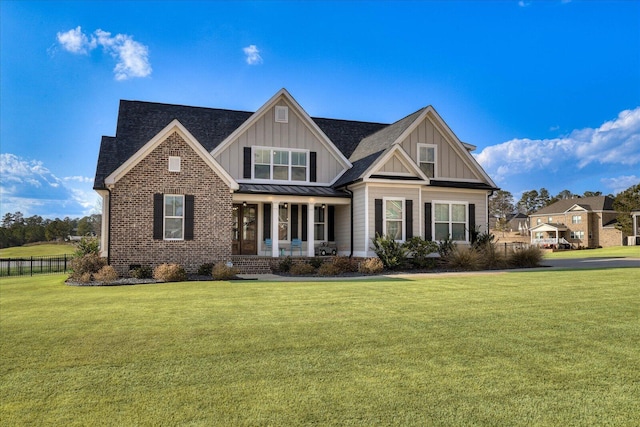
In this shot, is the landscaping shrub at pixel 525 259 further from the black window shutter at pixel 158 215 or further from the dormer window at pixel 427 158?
the black window shutter at pixel 158 215

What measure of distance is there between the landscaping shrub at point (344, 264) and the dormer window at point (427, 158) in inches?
275

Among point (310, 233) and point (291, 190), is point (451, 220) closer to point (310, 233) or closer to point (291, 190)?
point (310, 233)

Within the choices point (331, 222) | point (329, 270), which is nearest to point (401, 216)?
point (331, 222)

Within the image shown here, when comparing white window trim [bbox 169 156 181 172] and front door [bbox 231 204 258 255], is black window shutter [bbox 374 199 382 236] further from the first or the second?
white window trim [bbox 169 156 181 172]

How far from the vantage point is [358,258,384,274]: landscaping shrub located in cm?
1828

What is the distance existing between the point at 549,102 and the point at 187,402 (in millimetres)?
35187

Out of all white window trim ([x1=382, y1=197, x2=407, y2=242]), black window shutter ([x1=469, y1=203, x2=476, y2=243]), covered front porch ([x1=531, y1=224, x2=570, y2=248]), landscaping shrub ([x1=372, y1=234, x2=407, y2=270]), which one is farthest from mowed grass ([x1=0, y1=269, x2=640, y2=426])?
covered front porch ([x1=531, y1=224, x2=570, y2=248])

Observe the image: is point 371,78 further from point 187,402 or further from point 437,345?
point 187,402

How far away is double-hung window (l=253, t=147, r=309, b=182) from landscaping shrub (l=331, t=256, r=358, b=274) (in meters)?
5.69

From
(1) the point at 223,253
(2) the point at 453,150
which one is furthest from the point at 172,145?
(2) the point at 453,150

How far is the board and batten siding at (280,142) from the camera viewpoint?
2183 cm

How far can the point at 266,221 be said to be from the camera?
2192 cm

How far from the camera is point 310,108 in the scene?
84.6ft

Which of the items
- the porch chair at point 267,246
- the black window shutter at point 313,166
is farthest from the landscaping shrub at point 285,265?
the black window shutter at point 313,166
